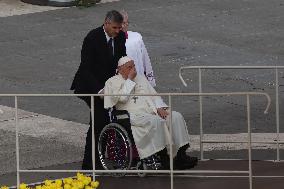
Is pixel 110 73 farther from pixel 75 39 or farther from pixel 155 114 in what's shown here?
pixel 75 39

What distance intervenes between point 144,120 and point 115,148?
0.44 metres

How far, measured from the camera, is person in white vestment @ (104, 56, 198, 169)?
11.7m

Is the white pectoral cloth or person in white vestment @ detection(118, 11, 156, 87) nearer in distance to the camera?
the white pectoral cloth

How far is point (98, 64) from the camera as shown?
479 inches

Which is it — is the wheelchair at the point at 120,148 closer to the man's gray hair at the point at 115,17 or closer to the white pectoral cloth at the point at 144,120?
the white pectoral cloth at the point at 144,120

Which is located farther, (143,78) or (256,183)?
(143,78)

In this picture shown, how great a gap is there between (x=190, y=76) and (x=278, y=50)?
8.66 feet

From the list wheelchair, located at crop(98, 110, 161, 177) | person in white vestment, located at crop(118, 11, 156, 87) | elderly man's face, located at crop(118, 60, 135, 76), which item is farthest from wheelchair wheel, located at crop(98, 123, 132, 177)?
person in white vestment, located at crop(118, 11, 156, 87)

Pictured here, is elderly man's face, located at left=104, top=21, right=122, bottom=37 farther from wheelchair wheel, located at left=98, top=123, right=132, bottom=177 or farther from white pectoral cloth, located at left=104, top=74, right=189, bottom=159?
wheelchair wheel, located at left=98, top=123, right=132, bottom=177

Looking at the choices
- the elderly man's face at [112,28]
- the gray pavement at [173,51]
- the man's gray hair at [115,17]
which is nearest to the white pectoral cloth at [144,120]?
the elderly man's face at [112,28]

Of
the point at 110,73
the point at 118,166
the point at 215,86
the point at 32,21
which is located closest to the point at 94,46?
the point at 110,73

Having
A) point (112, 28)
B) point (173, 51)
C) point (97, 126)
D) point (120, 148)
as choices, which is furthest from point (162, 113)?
point (173, 51)

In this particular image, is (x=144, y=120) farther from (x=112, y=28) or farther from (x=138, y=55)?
(x=138, y=55)

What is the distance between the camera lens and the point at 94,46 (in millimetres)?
12102
